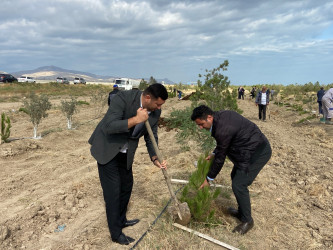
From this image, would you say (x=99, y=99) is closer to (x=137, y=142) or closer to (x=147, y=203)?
(x=147, y=203)

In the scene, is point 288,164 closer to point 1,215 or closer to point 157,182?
point 157,182

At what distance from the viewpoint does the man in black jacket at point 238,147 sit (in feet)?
9.81

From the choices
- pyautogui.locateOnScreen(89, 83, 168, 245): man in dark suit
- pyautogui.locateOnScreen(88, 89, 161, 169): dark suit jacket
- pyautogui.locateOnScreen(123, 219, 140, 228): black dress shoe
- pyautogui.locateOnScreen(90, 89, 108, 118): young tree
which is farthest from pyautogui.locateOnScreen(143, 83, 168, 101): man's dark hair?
pyautogui.locateOnScreen(90, 89, 108, 118): young tree

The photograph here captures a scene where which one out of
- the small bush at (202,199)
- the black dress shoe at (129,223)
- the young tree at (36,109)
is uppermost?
the young tree at (36,109)

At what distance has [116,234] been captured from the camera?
3021mm

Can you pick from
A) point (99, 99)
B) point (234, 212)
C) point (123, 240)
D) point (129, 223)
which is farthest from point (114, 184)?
point (99, 99)

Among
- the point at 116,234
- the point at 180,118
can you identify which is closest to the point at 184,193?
the point at 116,234

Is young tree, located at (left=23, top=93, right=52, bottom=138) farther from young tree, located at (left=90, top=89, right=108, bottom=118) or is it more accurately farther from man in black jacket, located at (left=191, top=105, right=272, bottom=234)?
man in black jacket, located at (left=191, top=105, right=272, bottom=234)

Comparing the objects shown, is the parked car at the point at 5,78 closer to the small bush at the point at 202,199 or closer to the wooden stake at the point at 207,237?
the small bush at the point at 202,199

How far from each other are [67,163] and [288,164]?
5105 millimetres

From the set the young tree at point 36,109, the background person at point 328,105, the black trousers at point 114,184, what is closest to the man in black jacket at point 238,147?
the black trousers at point 114,184

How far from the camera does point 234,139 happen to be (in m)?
3.09

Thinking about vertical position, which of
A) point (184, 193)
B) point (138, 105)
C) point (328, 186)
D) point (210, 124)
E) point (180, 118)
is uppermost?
point (138, 105)

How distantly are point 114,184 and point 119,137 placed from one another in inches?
20.7
